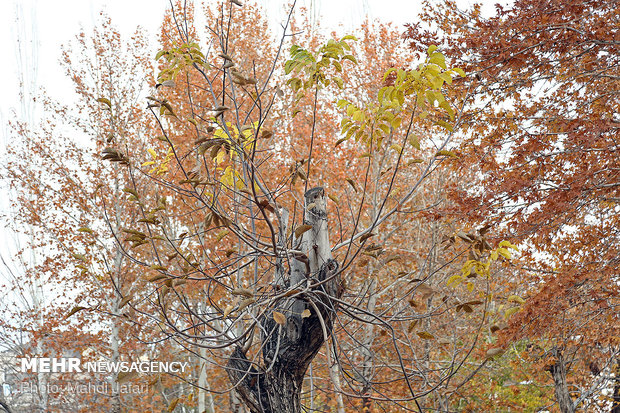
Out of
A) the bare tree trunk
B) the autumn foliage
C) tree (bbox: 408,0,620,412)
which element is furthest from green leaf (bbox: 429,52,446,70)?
the bare tree trunk

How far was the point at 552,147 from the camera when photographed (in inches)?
194

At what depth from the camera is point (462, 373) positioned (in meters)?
9.45

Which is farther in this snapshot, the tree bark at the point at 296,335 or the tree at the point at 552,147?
the tree at the point at 552,147

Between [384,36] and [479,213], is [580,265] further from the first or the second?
[384,36]

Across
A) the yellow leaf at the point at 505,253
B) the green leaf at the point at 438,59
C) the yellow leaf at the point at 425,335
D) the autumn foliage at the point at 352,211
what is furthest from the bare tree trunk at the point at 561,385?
the green leaf at the point at 438,59

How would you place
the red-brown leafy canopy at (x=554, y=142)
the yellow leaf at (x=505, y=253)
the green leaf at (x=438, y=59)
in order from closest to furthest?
the green leaf at (x=438, y=59) → the yellow leaf at (x=505, y=253) → the red-brown leafy canopy at (x=554, y=142)

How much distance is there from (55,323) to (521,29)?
8.68m

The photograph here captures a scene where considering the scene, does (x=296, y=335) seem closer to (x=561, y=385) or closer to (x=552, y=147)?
(x=552, y=147)

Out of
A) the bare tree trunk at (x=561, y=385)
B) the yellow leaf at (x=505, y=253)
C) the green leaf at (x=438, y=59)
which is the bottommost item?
the bare tree trunk at (x=561, y=385)

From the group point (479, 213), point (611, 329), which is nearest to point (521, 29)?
point (479, 213)

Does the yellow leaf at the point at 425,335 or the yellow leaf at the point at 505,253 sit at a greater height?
the yellow leaf at the point at 505,253

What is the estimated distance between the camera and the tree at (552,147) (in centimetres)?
450

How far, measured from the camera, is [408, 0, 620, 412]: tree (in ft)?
14.8

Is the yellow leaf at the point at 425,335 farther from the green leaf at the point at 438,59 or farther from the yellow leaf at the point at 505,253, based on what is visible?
the green leaf at the point at 438,59
